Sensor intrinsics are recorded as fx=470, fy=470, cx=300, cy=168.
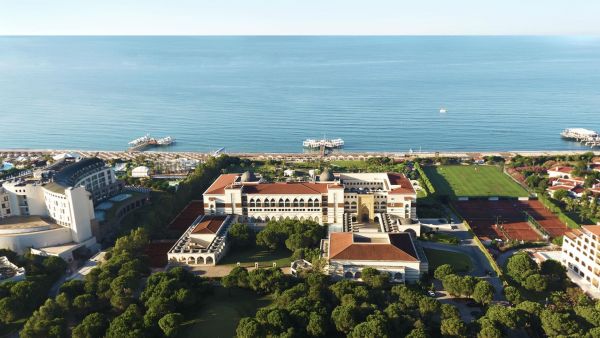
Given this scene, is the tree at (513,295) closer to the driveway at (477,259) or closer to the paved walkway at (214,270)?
the driveway at (477,259)

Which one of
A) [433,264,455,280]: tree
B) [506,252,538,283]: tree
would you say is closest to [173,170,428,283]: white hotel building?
[433,264,455,280]: tree

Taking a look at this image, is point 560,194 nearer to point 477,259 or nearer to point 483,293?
point 477,259

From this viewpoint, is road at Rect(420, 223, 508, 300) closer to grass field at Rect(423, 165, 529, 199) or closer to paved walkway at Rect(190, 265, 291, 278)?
grass field at Rect(423, 165, 529, 199)

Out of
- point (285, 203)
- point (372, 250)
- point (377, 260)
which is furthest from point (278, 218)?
point (377, 260)

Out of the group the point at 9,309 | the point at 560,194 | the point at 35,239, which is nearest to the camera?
the point at 9,309

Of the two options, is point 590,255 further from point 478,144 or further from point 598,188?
point 478,144
